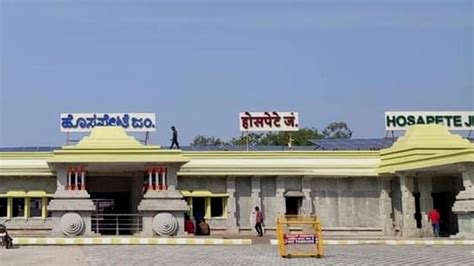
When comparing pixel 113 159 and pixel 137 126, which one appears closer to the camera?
pixel 113 159

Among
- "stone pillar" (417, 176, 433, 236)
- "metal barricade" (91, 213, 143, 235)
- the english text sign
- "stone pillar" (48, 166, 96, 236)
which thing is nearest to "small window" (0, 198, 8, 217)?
"stone pillar" (48, 166, 96, 236)

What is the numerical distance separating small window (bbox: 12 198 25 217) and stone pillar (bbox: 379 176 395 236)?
597 inches

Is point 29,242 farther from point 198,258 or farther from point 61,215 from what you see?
point 198,258

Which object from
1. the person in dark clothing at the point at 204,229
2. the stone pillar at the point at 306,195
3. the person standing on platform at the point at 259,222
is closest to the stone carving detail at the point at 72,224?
the person in dark clothing at the point at 204,229

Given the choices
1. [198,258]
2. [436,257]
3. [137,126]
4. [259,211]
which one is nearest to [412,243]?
[436,257]

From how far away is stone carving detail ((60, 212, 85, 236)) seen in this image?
2334 centimetres

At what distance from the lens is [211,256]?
15.9 meters

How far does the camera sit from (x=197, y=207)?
27.7 metres

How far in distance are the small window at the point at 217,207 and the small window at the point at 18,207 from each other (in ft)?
25.9

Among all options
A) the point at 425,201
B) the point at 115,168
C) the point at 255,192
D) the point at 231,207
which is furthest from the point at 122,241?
the point at 425,201

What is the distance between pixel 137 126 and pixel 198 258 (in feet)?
52.0

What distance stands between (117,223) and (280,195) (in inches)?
273

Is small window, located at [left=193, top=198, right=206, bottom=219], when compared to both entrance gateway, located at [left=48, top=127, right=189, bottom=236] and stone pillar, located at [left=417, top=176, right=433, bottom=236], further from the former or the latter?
stone pillar, located at [left=417, top=176, right=433, bottom=236]

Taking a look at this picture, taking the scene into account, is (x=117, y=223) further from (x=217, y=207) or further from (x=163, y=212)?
(x=217, y=207)
